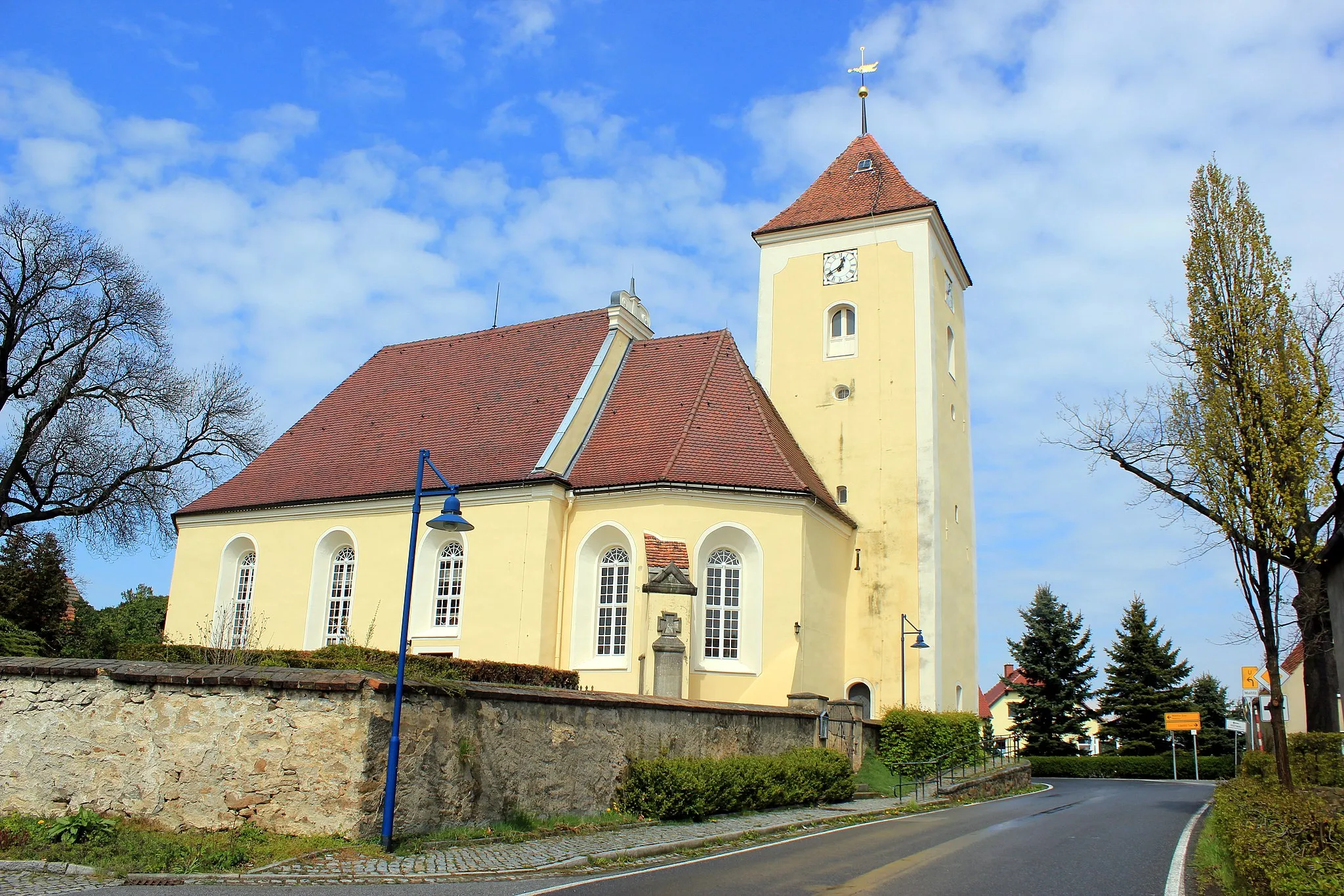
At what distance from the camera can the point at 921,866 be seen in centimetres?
1070

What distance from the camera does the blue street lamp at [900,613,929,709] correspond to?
2578 cm

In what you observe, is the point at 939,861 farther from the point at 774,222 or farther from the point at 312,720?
the point at 774,222

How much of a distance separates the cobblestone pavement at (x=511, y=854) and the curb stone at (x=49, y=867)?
175 centimetres

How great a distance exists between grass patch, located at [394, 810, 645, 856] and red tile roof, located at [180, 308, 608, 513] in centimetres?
1180

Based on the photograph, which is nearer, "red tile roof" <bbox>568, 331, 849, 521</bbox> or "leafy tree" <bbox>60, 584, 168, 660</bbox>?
"red tile roof" <bbox>568, 331, 849, 521</bbox>

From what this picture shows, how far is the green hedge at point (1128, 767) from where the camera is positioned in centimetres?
3900

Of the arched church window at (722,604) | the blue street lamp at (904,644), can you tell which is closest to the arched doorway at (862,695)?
the blue street lamp at (904,644)

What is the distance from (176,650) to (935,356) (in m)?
19.9

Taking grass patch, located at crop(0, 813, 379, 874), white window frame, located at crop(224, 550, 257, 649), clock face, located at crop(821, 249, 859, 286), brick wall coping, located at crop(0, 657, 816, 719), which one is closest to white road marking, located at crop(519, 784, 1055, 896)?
grass patch, located at crop(0, 813, 379, 874)

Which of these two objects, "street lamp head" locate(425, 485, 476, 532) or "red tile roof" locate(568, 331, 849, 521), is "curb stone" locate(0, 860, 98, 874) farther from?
"red tile roof" locate(568, 331, 849, 521)

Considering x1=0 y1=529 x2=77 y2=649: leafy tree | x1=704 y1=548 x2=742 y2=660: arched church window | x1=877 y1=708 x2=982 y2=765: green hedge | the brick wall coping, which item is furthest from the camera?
x1=0 y1=529 x2=77 y2=649: leafy tree

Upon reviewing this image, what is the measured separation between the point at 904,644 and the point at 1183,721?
16.6 meters

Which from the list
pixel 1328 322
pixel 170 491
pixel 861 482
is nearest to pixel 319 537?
pixel 170 491

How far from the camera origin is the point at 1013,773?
2609 cm
